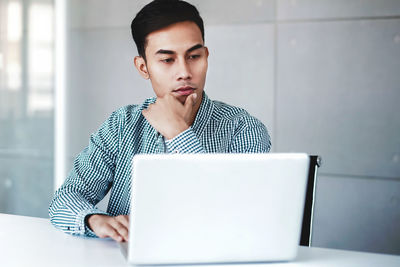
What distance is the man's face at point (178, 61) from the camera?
76.2 inches

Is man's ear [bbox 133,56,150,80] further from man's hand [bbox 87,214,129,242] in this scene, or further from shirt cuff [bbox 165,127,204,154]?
man's hand [bbox 87,214,129,242]

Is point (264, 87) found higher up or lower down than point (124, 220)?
higher up

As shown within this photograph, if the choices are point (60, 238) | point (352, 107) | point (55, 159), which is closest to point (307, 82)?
point (352, 107)

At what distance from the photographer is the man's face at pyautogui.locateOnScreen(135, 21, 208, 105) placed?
1.94 meters

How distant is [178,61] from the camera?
6.37ft

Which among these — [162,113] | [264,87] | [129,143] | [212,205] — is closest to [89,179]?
[129,143]

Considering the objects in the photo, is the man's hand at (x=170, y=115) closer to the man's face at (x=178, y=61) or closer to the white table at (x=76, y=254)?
the man's face at (x=178, y=61)

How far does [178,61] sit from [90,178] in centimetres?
51

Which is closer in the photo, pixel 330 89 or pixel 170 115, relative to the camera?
pixel 170 115

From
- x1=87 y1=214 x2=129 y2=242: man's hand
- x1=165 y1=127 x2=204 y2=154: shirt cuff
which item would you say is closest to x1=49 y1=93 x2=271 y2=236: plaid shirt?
x1=165 y1=127 x2=204 y2=154: shirt cuff

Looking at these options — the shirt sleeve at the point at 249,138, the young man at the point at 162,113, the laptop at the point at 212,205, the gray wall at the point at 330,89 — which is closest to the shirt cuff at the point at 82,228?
the young man at the point at 162,113

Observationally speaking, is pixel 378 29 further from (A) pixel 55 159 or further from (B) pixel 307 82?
(A) pixel 55 159

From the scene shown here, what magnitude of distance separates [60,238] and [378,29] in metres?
2.50

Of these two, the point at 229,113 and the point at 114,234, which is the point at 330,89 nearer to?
the point at 229,113
